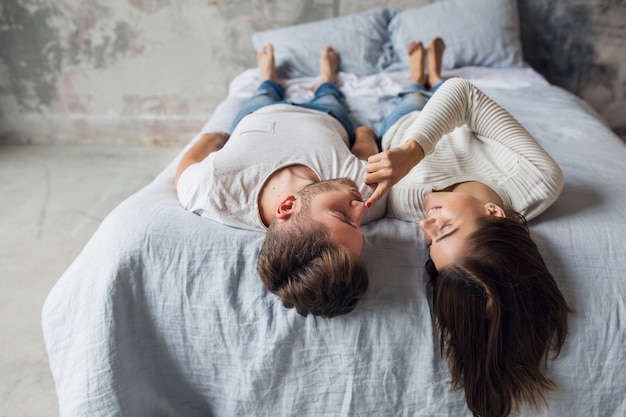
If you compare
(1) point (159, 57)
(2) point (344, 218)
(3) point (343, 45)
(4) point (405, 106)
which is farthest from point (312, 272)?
(1) point (159, 57)

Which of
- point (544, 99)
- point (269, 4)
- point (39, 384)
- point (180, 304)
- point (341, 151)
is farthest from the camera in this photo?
point (269, 4)

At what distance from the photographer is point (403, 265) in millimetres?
1079

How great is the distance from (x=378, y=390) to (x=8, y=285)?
1.43 meters

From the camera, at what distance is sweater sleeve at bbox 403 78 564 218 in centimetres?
117

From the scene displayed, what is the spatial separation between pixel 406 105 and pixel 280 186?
72cm

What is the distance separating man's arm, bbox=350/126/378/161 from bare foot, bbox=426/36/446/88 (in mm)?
580

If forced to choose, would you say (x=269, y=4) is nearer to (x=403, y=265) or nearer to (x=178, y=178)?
(x=178, y=178)

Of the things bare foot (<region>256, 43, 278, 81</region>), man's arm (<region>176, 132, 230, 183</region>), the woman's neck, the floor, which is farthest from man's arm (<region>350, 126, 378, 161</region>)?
the floor

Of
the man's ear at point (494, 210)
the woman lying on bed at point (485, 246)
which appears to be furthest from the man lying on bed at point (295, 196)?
the man's ear at point (494, 210)

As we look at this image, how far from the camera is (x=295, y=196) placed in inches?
44.4

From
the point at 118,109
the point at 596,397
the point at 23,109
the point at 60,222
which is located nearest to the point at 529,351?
the point at 596,397

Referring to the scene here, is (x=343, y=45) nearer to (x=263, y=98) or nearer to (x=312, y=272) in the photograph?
(x=263, y=98)

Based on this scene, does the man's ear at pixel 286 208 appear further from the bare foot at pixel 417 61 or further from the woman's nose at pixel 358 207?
the bare foot at pixel 417 61

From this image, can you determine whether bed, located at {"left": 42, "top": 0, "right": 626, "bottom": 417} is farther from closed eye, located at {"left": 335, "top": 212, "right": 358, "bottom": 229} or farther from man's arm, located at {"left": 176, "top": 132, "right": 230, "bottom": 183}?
man's arm, located at {"left": 176, "top": 132, "right": 230, "bottom": 183}
